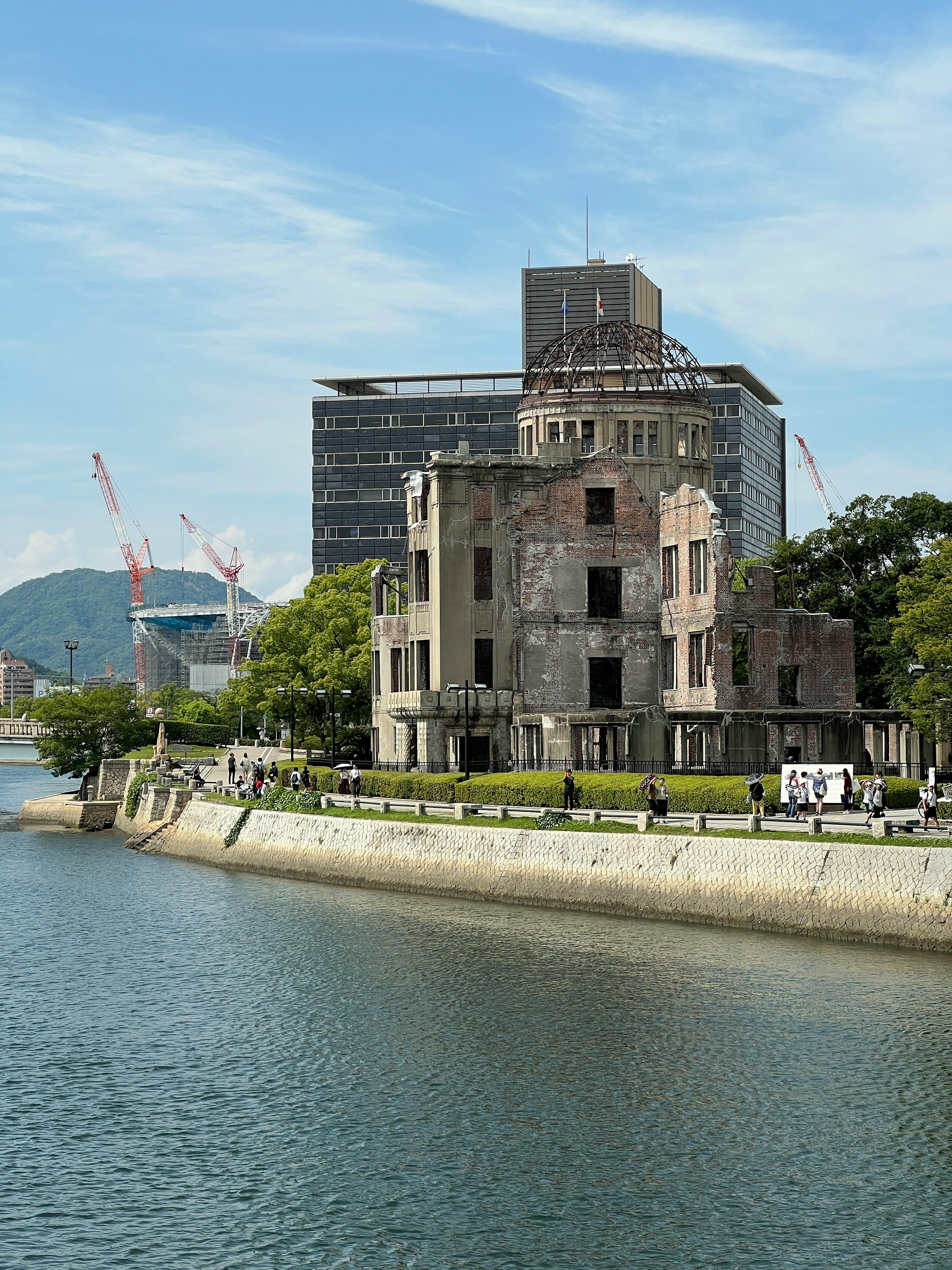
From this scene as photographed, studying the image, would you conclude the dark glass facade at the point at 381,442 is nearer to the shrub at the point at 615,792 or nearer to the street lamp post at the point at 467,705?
the street lamp post at the point at 467,705

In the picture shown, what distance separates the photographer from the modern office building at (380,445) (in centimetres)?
18612

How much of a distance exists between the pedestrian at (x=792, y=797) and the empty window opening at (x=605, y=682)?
2619cm

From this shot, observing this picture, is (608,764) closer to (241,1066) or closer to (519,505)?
(519,505)

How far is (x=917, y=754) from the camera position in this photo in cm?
6969

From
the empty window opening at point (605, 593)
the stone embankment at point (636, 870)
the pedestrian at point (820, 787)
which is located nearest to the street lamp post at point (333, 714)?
the empty window opening at point (605, 593)

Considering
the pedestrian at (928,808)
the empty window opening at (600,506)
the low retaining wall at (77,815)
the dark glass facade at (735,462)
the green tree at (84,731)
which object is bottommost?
the low retaining wall at (77,815)

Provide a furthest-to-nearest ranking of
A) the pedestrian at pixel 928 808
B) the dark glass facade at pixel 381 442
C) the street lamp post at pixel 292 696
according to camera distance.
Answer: the dark glass facade at pixel 381 442
the street lamp post at pixel 292 696
the pedestrian at pixel 928 808

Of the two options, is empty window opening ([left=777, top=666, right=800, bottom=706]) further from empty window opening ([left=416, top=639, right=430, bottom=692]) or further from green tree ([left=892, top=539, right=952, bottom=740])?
empty window opening ([left=416, top=639, right=430, bottom=692])

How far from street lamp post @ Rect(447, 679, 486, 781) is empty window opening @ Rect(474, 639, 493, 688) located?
271mm

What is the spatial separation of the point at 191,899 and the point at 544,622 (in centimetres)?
2559

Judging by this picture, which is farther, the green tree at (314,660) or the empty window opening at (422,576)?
the green tree at (314,660)

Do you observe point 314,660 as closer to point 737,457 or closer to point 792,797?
point 792,797

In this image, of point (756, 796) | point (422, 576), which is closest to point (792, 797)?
point (756, 796)

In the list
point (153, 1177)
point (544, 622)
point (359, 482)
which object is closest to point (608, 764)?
point (544, 622)
